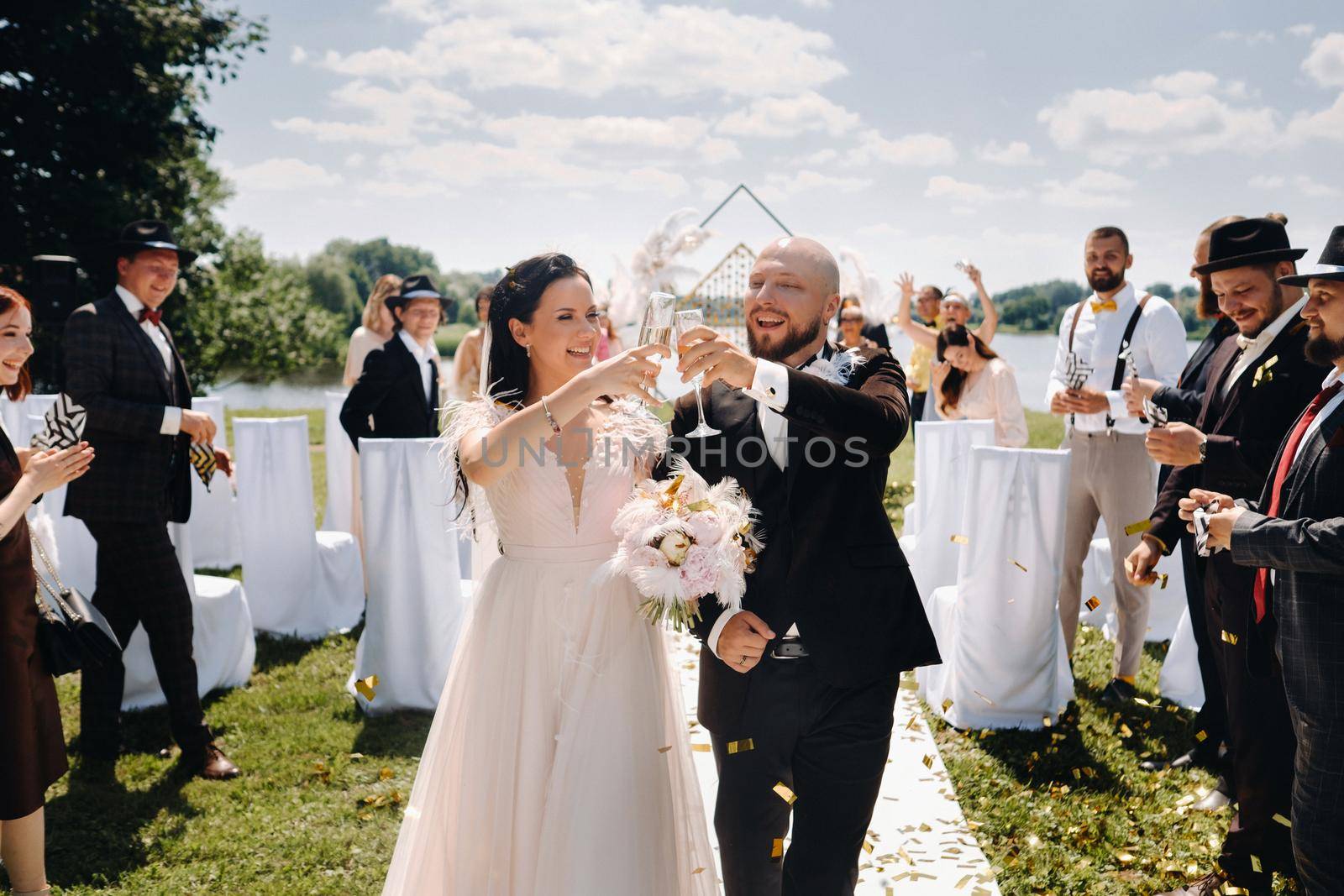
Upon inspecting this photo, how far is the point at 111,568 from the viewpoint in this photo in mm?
4520

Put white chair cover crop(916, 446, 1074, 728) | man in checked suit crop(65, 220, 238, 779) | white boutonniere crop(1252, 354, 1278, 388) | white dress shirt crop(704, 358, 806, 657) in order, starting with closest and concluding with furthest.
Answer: white dress shirt crop(704, 358, 806, 657), white boutonniere crop(1252, 354, 1278, 388), man in checked suit crop(65, 220, 238, 779), white chair cover crop(916, 446, 1074, 728)

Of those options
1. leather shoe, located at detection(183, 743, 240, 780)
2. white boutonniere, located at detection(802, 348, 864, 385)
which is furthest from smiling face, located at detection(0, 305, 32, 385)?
white boutonniere, located at detection(802, 348, 864, 385)

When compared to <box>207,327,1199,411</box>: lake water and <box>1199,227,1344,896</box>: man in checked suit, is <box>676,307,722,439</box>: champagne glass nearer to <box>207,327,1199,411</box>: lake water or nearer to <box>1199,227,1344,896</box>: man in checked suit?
<box>1199,227,1344,896</box>: man in checked suit

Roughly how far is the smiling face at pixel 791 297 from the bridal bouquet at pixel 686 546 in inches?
16.8

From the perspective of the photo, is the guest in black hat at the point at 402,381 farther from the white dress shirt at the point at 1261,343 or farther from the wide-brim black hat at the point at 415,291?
the white dress shirt at the point at 1261,343

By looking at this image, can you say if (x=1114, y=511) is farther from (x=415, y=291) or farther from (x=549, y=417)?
(x=415, y=291)

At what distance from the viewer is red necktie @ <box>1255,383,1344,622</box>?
2766 mm

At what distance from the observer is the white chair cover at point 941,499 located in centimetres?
598

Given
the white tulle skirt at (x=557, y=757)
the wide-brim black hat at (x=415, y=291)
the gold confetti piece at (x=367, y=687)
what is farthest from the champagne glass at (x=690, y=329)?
the wide-brim black hat at (x=415, y=291)

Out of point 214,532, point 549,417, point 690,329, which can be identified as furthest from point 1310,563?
point 214,532

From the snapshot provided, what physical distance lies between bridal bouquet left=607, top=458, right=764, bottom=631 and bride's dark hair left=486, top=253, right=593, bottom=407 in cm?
74

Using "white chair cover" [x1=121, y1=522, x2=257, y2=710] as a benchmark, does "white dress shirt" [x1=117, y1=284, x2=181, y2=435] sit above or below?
above

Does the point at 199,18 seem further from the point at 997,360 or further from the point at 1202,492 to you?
the point at 1202,492

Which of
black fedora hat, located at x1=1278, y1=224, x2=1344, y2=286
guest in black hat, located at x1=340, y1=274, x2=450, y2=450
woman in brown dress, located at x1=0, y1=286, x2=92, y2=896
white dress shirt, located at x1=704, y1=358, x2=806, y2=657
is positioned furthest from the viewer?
guest in black hat, located at x1=340, y1=274, x2=450, y2=450
